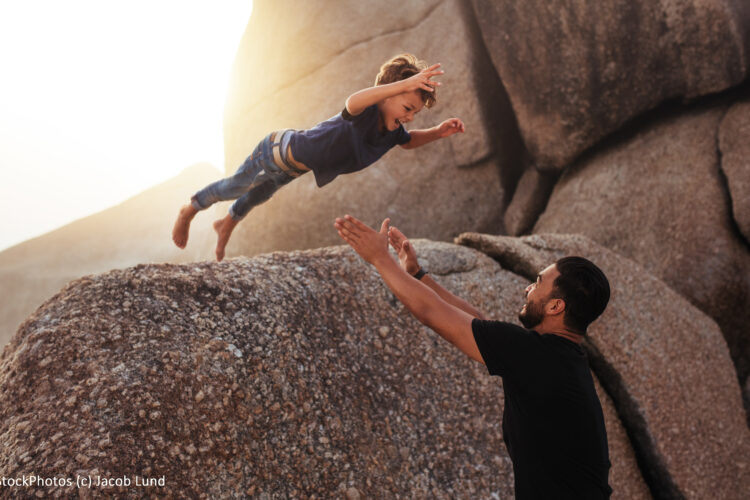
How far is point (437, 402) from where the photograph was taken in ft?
11.0

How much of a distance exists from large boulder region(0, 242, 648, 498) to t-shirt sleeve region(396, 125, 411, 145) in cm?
115

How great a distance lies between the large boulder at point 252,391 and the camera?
2.32 meters

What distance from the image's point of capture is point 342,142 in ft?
9.32

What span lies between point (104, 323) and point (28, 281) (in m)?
13.3

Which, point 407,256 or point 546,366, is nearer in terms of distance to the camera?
point 546,366

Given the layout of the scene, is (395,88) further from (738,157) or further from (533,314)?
(738,157)

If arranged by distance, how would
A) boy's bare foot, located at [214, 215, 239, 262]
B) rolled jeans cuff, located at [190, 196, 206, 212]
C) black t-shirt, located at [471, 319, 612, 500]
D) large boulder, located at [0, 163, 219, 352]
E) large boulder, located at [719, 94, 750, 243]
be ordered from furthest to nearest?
1. large boulder, located at [0, 163, 219, 352]
2. large boulder, located at [719, 94, 750, 243]
3. boy's bare foot, located at [214, 215, 239, 262]
4. rolled jeans cuff, located at [190, 196, 206, 212]
5. black t-shirt, located at [471, 319, 612, 500]

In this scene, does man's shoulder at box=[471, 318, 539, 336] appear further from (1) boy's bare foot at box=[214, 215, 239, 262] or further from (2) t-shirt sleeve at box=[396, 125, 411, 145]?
(1) boy's bare foot at box=[214, 215, 239, 262]

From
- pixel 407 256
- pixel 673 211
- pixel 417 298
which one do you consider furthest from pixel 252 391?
pixel 673 211

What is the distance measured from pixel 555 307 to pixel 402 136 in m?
1.53

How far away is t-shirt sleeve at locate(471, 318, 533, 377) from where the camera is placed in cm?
185

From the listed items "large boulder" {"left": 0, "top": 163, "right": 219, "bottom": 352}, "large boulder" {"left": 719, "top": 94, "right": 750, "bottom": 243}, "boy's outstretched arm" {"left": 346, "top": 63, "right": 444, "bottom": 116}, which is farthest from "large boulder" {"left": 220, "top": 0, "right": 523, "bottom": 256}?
"boy's outstretched arm" {"left": 346, "top": 63, "right": 444, "bottom": 116}

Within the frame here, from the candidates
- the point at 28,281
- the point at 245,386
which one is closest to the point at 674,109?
the point at 245,386

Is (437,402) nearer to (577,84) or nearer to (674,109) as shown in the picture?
(577,84)
